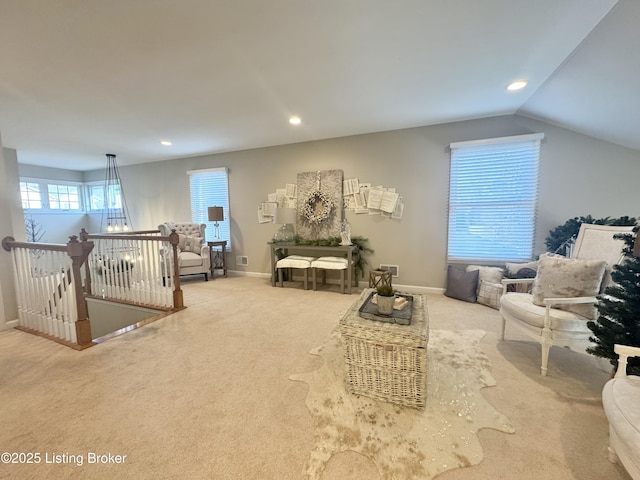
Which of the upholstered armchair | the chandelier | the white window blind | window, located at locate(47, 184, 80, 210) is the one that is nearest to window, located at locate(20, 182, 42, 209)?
window, located at locate(47, 184, 80, 210)

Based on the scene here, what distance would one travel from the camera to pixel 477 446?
4.34ft

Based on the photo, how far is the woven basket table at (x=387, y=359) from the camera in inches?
60.7

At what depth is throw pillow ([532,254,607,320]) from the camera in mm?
1905

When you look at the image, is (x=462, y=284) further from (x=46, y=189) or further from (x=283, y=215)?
(x=46, y=189)

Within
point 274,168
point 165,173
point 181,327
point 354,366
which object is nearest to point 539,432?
point 354,366

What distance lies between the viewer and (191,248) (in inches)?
198

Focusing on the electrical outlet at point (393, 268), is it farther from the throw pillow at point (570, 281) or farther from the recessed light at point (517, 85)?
the recessed light at point (517, 85)

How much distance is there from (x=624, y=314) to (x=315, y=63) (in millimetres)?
2824

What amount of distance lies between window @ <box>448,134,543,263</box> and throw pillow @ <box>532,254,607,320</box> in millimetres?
1561

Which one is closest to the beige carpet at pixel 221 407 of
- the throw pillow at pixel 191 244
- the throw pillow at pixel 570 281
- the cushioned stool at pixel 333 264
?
the throw pillow at pixel 570 281

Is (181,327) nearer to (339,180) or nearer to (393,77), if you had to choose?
(339,180)

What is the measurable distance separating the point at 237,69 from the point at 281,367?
261 cm

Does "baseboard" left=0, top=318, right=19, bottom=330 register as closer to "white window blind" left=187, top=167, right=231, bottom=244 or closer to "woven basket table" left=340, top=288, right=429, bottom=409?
"white window blind" left=187, top=167, right=231, bottom=244

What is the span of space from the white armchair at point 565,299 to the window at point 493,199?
1268 millimetres
